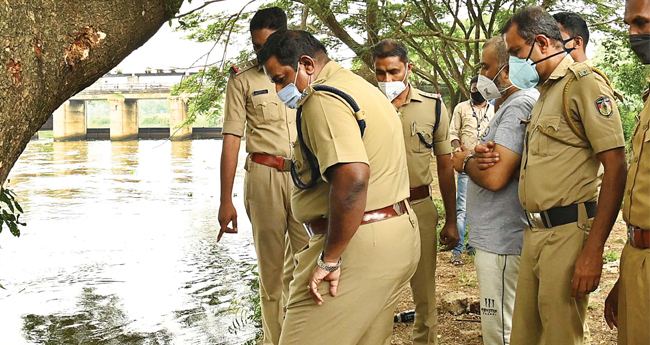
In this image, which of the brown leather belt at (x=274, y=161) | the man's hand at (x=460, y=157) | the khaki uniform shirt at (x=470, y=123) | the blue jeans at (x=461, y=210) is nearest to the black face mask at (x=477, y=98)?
the khaki uniform shirt at (x=470, y=123)

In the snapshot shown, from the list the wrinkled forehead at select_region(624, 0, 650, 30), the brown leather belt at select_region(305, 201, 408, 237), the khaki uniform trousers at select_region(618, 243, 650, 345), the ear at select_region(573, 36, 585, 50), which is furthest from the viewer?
the ear at select_region(573, 36, 585, 50)

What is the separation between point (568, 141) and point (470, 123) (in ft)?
13.8

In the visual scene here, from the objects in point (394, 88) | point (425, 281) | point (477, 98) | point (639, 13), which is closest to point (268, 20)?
point (394, 88)

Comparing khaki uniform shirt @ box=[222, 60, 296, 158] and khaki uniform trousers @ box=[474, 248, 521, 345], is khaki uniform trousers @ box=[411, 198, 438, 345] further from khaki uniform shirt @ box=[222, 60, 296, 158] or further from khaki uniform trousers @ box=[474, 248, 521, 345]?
khaki uniform shirt @ box=[222, 60, 296, 158]

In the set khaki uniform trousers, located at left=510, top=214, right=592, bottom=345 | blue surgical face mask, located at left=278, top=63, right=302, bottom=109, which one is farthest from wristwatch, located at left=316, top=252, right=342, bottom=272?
khaki uniform trousers, located at left=510, top=214, right=592, bottom=345

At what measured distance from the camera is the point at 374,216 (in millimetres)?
2494

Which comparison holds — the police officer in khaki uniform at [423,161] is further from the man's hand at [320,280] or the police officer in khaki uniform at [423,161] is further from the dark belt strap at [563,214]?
the man's hand at [320,280]

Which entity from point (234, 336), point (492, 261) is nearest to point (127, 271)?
point (234, 336)

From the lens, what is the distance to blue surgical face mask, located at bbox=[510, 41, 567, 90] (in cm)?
290

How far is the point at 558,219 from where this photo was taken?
2732 mm

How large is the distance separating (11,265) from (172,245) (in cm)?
199

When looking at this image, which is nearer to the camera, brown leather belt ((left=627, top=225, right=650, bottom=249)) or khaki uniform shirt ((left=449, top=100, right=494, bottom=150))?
brown leather belt ((left=627, top=225, right=650, bottom=249))

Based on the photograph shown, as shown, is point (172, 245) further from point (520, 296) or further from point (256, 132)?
point (520, 296)

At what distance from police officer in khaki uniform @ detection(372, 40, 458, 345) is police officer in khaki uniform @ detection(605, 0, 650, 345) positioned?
1557mm
